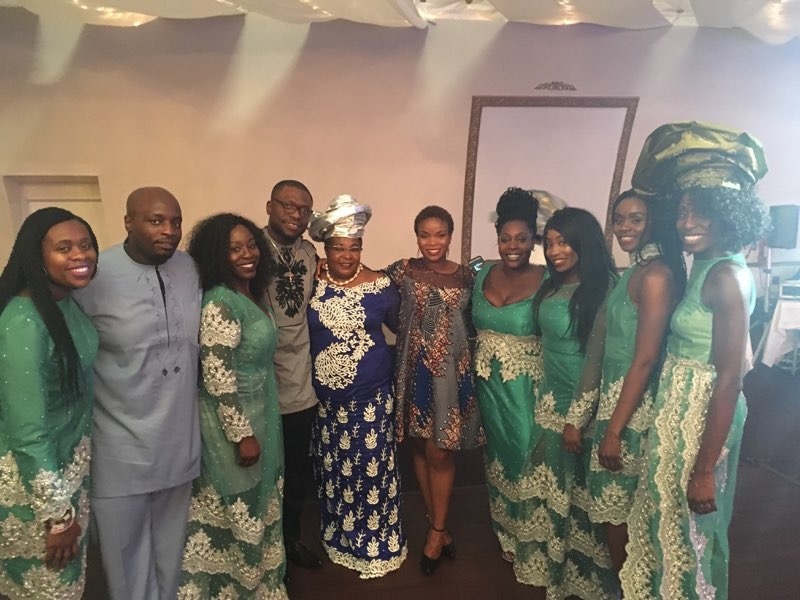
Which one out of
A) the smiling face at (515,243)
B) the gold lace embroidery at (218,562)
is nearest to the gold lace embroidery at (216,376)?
the gold lace embroidery at (218,562)

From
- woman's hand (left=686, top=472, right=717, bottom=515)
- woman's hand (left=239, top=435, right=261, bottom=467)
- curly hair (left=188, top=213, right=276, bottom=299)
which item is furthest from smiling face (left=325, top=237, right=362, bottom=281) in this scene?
woman's hand (left=686, top=472, right=717, bottom=515)

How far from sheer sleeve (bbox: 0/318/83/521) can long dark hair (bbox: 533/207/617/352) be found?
5.48 ft

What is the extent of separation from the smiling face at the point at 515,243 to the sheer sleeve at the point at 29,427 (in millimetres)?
1594

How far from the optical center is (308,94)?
10.3 ft

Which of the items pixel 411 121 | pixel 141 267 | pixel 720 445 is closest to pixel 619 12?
pixel 411 121

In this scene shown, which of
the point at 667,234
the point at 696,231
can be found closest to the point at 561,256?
the point at 667,234

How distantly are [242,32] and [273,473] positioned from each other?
245cm

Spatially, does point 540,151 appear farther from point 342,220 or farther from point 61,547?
point 61,547

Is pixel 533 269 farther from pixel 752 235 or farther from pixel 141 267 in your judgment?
pixel 141 267

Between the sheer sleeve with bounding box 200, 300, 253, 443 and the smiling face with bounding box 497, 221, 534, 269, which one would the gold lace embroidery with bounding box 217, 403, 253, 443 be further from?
the smiling face with bounding box 497, 221, 534, 269

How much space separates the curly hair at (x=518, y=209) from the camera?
2168 mm

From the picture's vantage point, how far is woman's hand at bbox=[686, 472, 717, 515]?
1.50 m

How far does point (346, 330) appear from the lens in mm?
2168

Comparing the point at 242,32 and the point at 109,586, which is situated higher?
the point at 242,32
